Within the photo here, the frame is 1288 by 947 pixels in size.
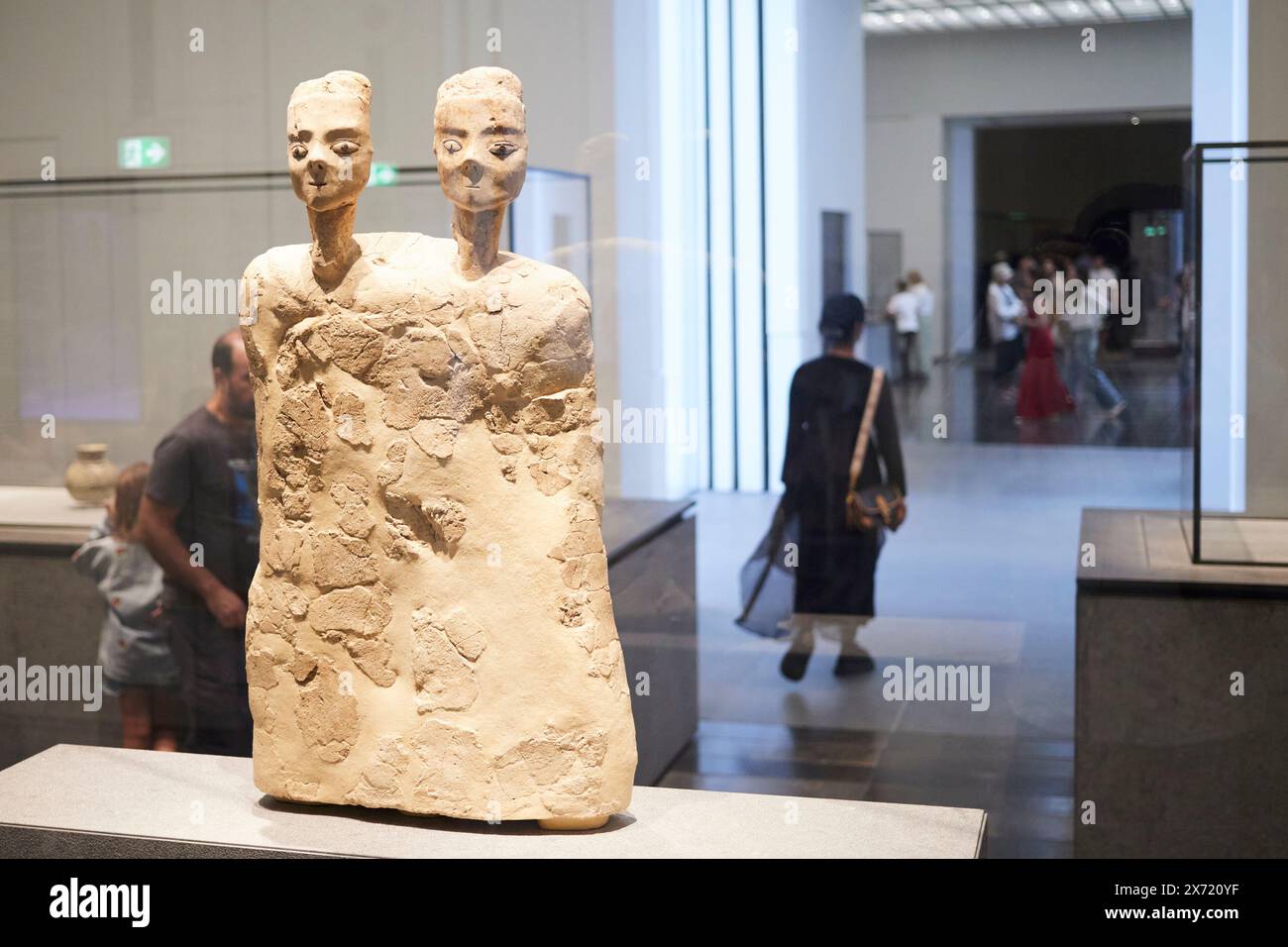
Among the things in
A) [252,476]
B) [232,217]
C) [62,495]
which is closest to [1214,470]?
[252,476]

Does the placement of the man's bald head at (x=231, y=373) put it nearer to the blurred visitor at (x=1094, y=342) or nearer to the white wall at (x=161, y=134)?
the white wall at (x=161, y=134)

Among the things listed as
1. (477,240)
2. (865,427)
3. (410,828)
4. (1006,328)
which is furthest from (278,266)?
(1006,328)

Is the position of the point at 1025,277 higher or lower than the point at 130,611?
higher

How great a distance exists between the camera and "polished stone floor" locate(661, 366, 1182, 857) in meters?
4.71

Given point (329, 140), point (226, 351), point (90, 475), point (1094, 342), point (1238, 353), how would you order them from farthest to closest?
→ point (90, 475)
point (1094, 342)
point (226, 351)
point (1238, 353)
point (329, 140)

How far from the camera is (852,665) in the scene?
5004 mm

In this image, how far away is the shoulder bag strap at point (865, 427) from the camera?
4867 millimetres

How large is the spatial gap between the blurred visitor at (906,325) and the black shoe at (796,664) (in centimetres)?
100

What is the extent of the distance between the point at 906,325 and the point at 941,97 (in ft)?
2.49

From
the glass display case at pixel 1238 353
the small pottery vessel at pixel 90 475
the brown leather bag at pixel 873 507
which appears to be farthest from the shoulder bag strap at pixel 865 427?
the small pottery vessel at pixel 90 475

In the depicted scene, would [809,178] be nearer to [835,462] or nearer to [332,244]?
[835,462]

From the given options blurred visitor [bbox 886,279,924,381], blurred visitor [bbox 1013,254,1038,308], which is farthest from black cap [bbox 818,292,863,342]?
blurred visitor [bbox 1013,254,1038,308]

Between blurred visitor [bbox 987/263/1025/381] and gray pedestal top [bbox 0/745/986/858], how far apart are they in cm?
206

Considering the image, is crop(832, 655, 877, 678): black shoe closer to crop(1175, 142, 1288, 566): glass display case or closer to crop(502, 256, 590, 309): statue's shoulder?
crop(1175, 142, 1288, 566): glass display case
